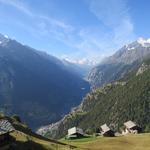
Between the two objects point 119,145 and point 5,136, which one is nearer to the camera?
point 5,136

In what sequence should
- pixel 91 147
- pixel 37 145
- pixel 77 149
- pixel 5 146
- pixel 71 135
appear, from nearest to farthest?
pixel 5 146
pixel 37 145
pixel 77 149
pixel 91 147
pixel 71 135

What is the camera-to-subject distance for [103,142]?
112312 millimetres

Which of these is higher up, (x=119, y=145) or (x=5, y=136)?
(x=5, y=136)

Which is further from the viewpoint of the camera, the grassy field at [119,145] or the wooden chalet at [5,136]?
the grassy field at [119,145]

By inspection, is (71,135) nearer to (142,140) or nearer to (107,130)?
(107,130)

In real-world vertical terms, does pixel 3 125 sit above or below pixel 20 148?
above

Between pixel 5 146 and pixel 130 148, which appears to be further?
pixel 130 148

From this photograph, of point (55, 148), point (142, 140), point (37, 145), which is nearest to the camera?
point (37, 145)

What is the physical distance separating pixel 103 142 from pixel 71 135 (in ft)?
228

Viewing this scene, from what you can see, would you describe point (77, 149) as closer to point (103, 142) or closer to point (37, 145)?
point (37, 145)

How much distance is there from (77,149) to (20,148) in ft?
73.1

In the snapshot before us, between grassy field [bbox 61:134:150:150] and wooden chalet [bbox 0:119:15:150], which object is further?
grassy field [bbox 61:134:150:150]

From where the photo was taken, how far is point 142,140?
120 metres

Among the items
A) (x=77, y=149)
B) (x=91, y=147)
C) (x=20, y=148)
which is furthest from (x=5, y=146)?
(x=91, y=147)
